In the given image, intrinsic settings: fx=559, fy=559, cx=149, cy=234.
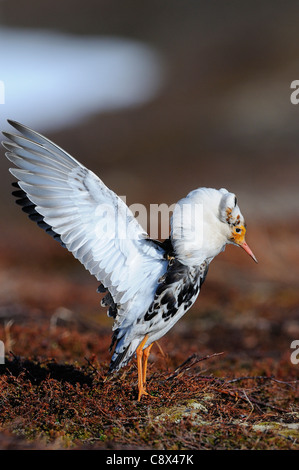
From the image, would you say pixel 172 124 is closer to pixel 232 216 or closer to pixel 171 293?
pixel 232 216

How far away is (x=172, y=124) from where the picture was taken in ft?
103

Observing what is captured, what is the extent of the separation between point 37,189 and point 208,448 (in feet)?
8.31

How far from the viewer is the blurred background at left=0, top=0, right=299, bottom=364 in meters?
12.3

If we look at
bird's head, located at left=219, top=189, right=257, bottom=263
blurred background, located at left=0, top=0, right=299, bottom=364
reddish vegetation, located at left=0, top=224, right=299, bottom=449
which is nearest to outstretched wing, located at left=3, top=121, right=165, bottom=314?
bird's head, located at left=219, top=189, right=257, bottom=263

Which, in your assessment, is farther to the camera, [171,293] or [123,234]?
[171,293]

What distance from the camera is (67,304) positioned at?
12.2m

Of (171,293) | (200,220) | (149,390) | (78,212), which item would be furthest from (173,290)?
(78,212)

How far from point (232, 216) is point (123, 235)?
99 cm

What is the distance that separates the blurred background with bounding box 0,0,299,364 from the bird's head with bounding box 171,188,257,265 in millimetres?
4202

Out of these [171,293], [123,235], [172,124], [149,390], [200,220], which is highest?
[172,124]

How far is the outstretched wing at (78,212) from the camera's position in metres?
4.77

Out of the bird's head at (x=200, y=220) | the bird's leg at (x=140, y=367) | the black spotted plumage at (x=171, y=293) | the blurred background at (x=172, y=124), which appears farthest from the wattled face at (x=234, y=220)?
the blurred background at (x=172, y=124)

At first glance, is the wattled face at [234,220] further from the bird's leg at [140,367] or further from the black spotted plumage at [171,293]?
the bird's leg at [140,367]

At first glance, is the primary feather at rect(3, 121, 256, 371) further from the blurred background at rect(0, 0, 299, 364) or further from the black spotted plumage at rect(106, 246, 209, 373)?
the blurred background at rect(0, 0, 299, 364)
